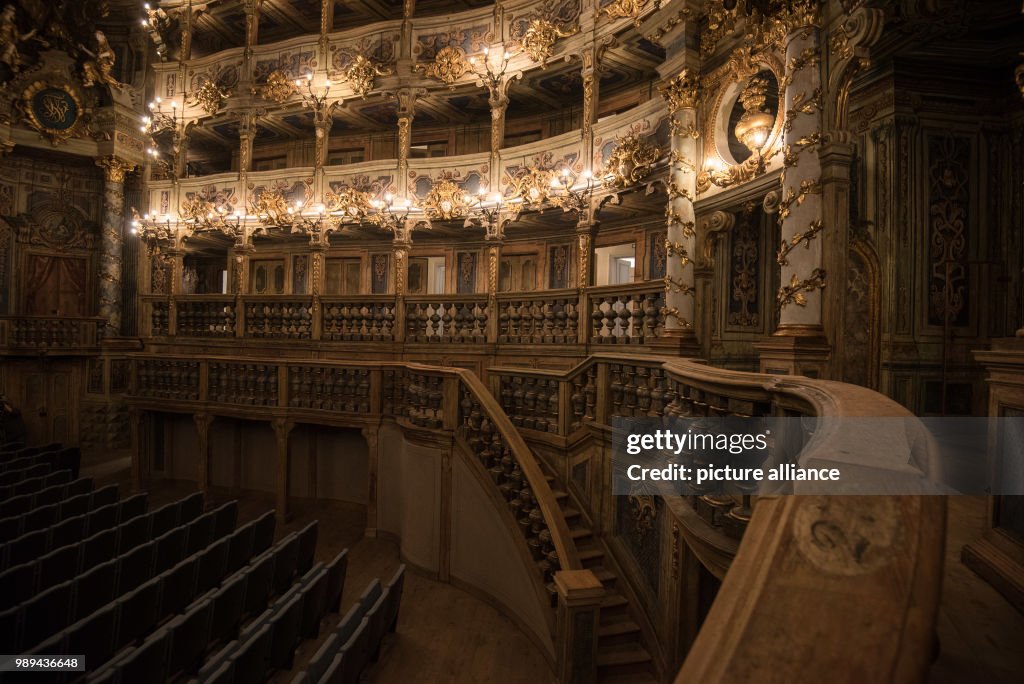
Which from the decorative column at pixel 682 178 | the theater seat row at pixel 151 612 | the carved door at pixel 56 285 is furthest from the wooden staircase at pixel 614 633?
the carved door at pixel 56 285

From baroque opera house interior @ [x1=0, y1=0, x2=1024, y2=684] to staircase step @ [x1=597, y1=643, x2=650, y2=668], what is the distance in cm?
5

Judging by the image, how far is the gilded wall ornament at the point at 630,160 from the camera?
991 centimetres

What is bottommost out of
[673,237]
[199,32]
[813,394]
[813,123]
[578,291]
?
[813,394]

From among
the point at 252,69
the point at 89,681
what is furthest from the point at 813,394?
the point at 252,69

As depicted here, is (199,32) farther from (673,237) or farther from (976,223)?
(976,223)

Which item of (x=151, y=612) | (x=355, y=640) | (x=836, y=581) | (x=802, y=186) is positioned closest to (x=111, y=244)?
(x=151, y=612)

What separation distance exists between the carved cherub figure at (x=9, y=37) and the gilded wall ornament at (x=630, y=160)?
57.2 feet

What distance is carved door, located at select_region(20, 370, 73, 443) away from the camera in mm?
14992

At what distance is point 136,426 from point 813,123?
47.3ft

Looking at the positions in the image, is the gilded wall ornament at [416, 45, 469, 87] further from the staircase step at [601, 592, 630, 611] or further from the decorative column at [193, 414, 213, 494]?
the staircase step at [601, 592, 630, 611]

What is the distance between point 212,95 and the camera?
15312 millimetres

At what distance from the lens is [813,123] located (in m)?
6.33

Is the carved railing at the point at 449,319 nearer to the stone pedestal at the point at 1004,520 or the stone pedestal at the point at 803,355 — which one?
the stone pedestal at the point at 803,355

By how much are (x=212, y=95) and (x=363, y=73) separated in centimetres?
502
